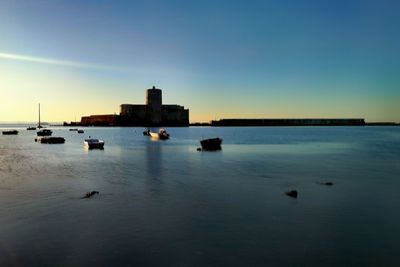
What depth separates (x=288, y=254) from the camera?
A: 14461 millimetres

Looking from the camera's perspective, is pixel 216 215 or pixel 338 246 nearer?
pixel 338 246

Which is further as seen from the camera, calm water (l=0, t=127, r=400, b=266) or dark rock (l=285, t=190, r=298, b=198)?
dark rock (l=285, t=190, r=298, b=198)

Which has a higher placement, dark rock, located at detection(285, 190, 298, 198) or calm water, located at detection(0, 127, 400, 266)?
dark rock, located at detection(285, 190, 298, 198)

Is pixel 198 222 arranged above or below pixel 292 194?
below

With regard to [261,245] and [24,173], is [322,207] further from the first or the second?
[24,173]

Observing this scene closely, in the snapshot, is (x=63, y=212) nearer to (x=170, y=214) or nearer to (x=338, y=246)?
(x=170, y=214)

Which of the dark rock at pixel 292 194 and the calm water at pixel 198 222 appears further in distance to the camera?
the dark rock at pixel 292 194

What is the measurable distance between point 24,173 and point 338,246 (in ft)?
113

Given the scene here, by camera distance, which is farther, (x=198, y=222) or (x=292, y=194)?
(x=292, y=194)

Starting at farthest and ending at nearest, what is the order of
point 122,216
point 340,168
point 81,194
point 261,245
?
point 340,168 → point 81,194 → point 122,216 → point 261,245

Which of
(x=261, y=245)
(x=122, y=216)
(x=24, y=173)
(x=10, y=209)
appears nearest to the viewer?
(x=261, y=245)

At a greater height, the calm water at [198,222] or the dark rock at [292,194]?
the dark rock at [292,194]

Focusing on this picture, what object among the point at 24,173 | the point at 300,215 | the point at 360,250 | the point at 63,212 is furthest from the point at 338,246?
the point at 24,173

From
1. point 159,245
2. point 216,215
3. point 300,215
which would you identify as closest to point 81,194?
point 216,215
